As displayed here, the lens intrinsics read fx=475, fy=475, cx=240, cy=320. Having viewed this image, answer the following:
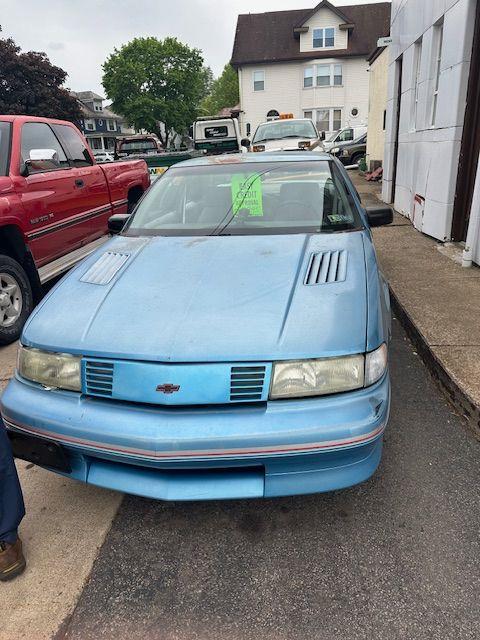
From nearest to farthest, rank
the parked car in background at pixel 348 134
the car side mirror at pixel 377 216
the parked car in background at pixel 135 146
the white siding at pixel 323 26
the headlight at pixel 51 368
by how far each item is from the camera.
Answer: the headlight at pixel 51 368 < the car side mirror at pixel 377 216 < the parked car in background at pixel 135 146 < the parked car in background at pixel 348 134 < the white siding at pixel 323 26

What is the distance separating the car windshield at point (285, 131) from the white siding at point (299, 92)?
21.6 metres

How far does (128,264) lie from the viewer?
9.15 feet

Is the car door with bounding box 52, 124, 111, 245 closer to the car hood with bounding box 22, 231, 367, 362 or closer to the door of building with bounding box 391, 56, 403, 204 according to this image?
the car hood with bounding box 22, 231, 367, 362

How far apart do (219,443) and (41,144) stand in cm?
471

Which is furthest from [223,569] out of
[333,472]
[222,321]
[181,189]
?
[181,189]

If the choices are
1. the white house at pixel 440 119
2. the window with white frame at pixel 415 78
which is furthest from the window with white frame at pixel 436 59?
the window with white frame at pixel 415 78

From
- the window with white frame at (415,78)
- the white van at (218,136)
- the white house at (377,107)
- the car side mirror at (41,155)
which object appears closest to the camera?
the car side mirror at (41,155)

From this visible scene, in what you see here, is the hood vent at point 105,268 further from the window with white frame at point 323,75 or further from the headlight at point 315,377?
the window with white frame at point 323,75

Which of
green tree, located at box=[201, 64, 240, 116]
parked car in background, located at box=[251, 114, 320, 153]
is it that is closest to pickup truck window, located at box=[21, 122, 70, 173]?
parked car in background, located at box=[251, 114, 320, 153]

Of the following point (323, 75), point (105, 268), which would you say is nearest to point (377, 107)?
point (105, 268)

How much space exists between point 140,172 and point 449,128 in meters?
4.50

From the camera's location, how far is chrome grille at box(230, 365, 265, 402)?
1.96 metres

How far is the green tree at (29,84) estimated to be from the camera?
30.7 meters

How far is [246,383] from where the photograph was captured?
1.96 meters
